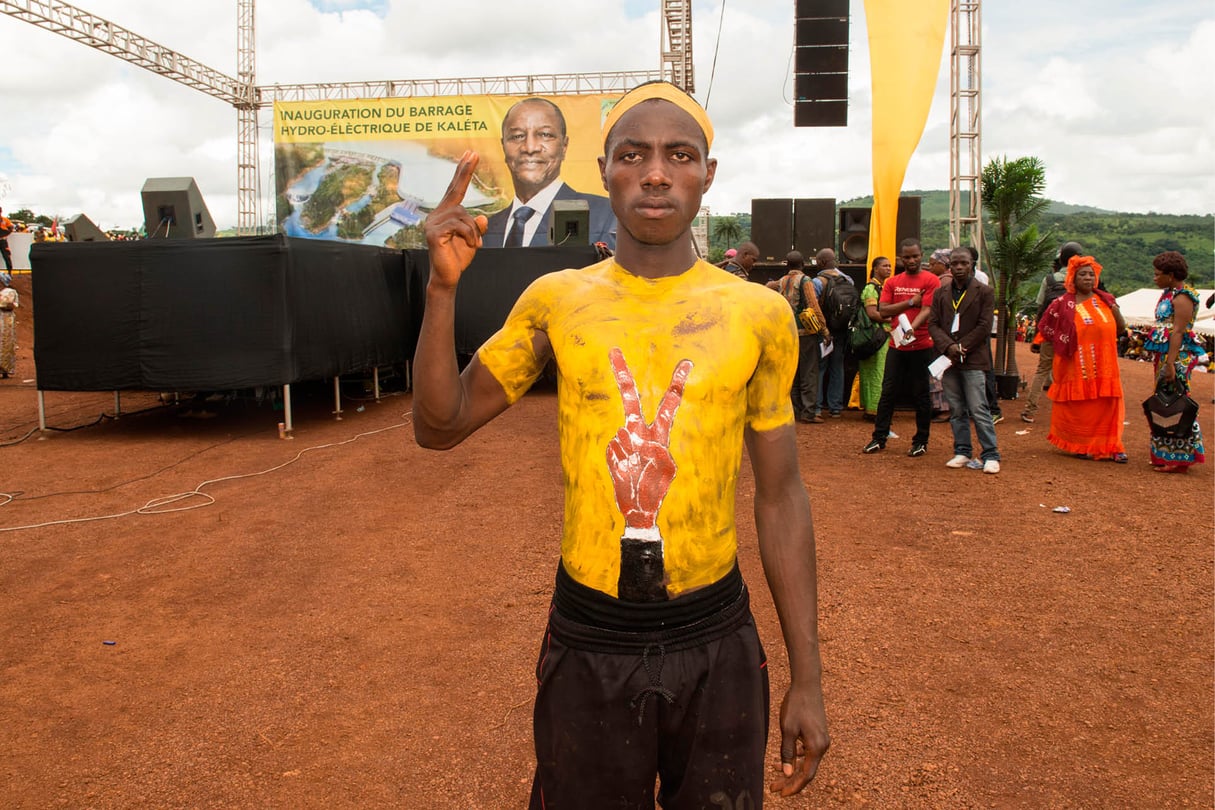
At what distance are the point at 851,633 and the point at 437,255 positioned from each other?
3360 mm

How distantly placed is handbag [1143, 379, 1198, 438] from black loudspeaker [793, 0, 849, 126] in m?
7.03

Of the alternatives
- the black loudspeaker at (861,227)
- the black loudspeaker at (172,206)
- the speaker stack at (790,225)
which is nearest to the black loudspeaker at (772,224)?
the speaker stack at (790,225)

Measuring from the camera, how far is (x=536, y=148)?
23750 mm

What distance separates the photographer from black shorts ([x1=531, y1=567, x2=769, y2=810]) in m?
1.56

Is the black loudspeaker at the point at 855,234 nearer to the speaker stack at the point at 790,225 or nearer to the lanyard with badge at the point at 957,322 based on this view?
the speaker stack at the point at 790,225

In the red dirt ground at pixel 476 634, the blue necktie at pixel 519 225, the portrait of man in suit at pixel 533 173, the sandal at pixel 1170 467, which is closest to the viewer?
the red dirt ground at pixel 476 634

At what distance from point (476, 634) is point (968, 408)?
5.17m

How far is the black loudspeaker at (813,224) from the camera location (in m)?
14.1

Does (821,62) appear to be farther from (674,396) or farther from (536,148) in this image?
(674,396)

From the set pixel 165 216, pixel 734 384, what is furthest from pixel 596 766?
pixel 165 216

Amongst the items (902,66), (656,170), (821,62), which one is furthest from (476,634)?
(821,62)

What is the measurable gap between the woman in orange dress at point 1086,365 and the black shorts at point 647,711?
287 inches

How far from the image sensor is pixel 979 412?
746 centimetres

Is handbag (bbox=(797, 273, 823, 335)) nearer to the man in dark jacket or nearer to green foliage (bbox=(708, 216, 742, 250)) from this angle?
the man in dark jacket
